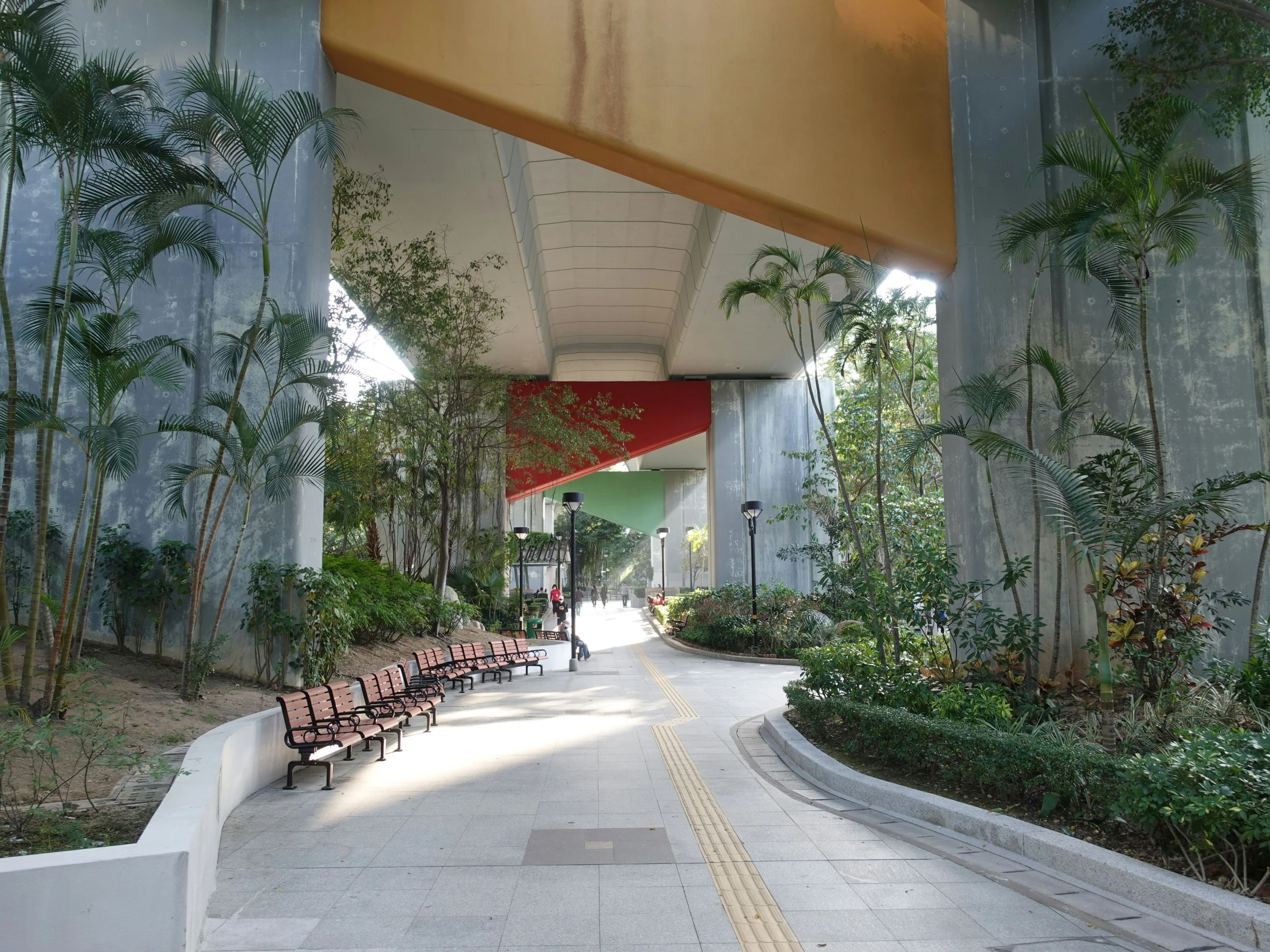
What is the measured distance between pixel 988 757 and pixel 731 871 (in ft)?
6.06

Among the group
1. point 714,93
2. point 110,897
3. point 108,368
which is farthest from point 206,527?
point 714,93

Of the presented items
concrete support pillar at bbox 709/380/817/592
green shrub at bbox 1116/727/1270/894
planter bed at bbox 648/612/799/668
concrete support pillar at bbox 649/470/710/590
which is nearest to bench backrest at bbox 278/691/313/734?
green shrub at bbox 1116/727/1270/894

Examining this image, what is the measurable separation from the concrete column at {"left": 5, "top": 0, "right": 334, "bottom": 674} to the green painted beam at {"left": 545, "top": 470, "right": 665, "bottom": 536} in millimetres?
36964

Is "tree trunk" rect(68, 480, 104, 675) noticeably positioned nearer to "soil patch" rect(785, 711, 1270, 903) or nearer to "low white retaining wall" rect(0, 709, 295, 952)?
"low white retaining wall" rect(0, 709, 295, 952)

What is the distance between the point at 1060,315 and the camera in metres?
8.78

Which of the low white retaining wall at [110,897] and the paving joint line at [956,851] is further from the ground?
the low white retaining wall at [110,897]

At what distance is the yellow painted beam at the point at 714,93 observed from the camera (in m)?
9.27

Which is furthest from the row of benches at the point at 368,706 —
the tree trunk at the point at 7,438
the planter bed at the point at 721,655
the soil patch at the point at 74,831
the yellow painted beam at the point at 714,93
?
the yellow painted beam at the point at 714,93

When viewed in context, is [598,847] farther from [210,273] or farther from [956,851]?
[210,273]

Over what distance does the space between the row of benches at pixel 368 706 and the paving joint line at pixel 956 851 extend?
10.2 ft

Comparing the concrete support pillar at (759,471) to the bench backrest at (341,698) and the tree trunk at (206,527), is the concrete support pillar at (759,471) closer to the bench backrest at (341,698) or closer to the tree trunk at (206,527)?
the bench backrest at (341,698)

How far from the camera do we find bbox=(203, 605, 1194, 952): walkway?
367 centimetres

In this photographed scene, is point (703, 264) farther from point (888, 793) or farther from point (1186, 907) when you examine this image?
point (1186, 907)

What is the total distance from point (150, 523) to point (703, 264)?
420 inches
